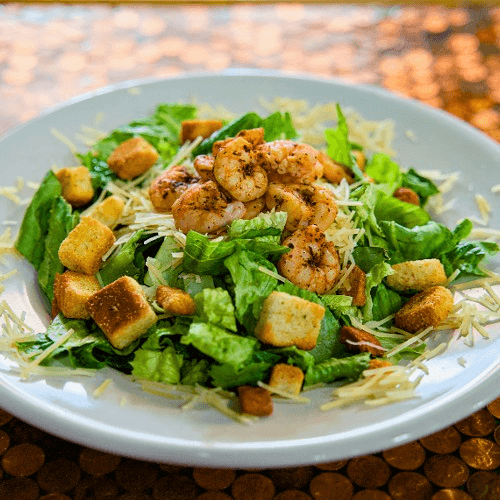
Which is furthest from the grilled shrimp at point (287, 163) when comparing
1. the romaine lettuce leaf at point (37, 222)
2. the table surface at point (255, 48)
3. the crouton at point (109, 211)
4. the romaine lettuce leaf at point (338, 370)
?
the table surface at point (255, 48)

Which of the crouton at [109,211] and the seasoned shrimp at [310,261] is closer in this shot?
the seasoned shrimp at [310,261]

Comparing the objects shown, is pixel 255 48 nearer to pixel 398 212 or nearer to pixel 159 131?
pixel 159 131

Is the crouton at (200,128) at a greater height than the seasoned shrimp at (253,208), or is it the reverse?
the crouton at (200,128)

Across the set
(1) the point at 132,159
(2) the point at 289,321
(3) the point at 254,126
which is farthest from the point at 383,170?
(2) the point at 289,321

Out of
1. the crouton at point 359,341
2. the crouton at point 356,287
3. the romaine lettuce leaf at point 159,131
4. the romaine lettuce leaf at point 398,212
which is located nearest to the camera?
the crouton at point 359,341

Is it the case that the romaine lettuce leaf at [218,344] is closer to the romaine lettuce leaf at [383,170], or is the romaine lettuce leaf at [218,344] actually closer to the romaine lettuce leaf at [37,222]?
the romaine lettuce leaf at [37,222]

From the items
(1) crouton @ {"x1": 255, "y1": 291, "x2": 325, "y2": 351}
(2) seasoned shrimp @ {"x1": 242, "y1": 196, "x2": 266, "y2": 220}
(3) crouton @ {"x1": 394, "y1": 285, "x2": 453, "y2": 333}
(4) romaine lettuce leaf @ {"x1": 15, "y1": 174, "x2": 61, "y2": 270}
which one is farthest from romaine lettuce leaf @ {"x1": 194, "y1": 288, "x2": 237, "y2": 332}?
(4) romaine lettuce leaf @ {"x1": 15, "y1": 174, "x2": 61, "y2": 270}
